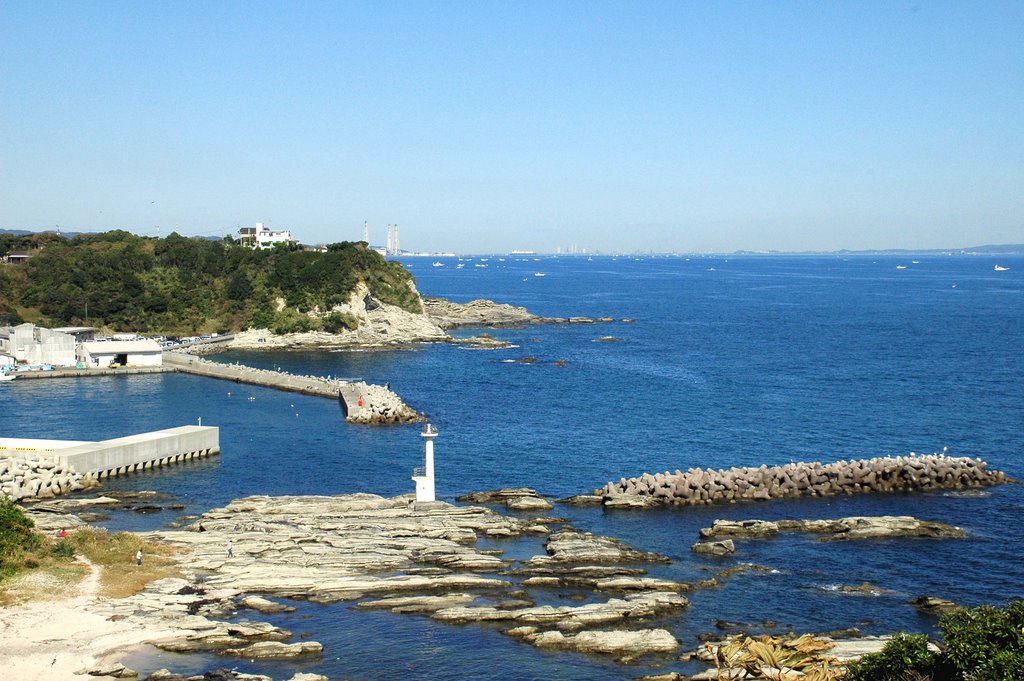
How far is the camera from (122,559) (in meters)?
33.8

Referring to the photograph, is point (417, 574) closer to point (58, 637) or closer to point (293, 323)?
point (58, 637)

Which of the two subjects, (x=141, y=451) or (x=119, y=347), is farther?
(x=119, y=347)

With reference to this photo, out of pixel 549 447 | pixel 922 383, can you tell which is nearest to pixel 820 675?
pixel 549 447

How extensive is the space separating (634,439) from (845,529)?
20.8 metres

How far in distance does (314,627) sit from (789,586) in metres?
16.6

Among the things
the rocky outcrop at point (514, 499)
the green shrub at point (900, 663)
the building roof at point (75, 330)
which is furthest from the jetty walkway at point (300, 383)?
the green shrub at point (900, 663)

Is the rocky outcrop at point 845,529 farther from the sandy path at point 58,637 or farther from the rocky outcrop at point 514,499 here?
the sandy path at point 58,637

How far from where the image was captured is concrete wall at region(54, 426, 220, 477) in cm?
4831

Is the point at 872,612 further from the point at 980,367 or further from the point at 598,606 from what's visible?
the point at 980,367

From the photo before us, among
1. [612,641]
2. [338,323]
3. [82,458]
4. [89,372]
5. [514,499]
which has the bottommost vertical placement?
[612,641]

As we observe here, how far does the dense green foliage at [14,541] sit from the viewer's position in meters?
31.8

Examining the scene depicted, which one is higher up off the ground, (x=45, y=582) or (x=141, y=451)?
(x=141, y=451)

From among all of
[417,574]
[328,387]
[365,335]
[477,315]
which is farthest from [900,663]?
→ [477,315]

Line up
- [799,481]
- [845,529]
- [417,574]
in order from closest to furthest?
[417,574]
[845,529]
[799,481]
